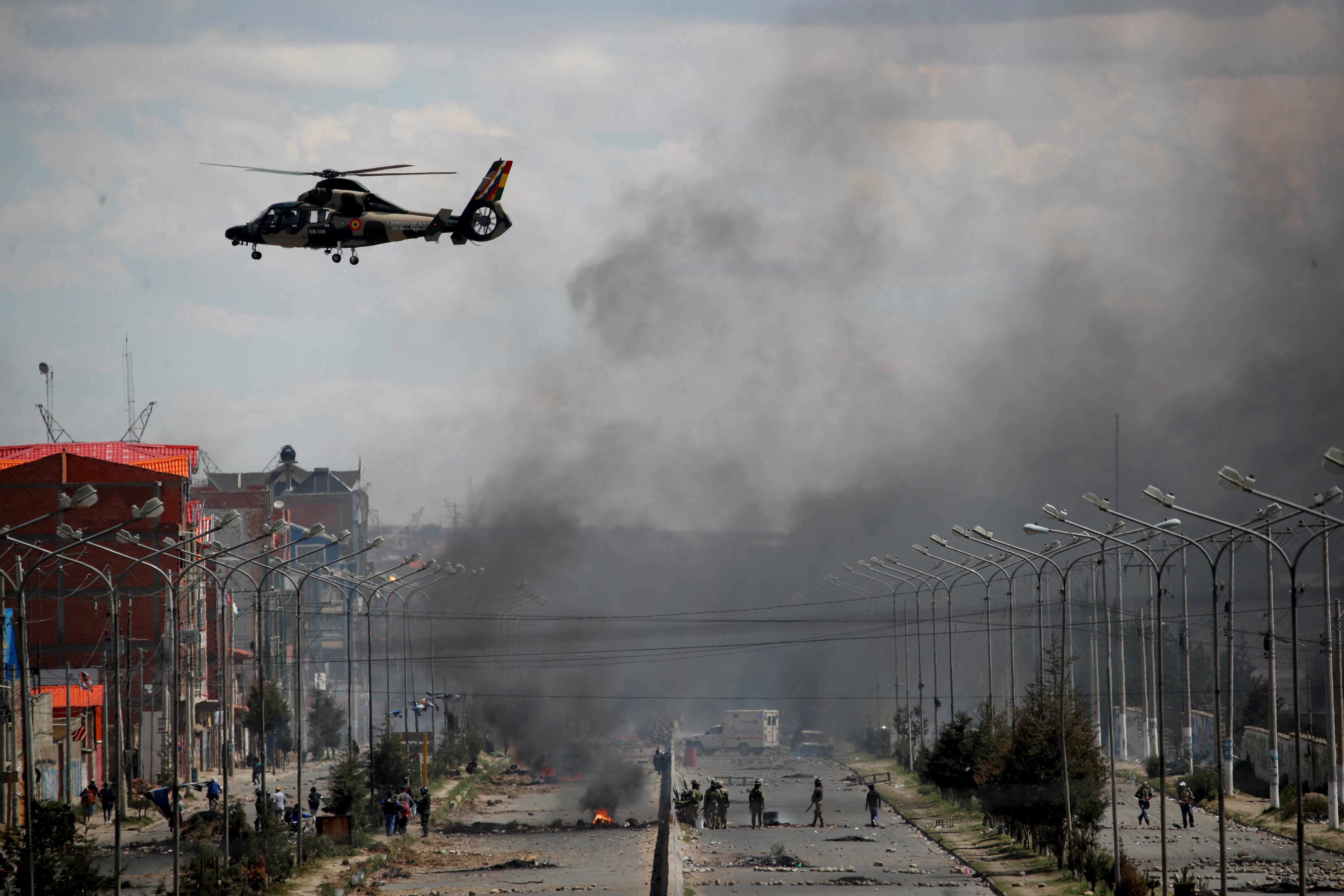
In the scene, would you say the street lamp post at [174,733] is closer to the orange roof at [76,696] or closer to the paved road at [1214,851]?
the orange roof at [76,696]

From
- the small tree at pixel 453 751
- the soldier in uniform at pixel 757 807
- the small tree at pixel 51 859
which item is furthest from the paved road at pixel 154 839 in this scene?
the soldier in uniform at pixel 757 807

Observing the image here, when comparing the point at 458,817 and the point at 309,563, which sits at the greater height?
the point at 309,563

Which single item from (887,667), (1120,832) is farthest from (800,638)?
(1120,832)

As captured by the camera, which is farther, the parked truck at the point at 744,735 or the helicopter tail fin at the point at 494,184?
the parked truck at the point at 744,735

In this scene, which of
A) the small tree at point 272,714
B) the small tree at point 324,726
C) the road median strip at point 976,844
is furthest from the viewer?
the small tree at point 324,726

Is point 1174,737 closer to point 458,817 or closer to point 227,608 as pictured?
point 458,817

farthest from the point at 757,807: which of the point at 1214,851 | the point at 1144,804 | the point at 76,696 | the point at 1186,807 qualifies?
the point at 76,696
